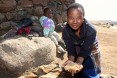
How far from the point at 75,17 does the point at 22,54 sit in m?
2.49

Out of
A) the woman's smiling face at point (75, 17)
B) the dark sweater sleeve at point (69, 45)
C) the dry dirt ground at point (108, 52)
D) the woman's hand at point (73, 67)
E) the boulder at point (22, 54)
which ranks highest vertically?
the woman's smiling face at point (75, 17)

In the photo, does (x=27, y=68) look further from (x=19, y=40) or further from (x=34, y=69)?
(x=19, y=40)

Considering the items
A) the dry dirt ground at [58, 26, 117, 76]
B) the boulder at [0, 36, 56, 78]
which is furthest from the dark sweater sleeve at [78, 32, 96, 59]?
the dry dirt ground at [58, 26, 117, 76]

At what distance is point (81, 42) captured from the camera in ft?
9.84

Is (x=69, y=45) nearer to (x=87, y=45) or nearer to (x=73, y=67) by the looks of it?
(x=87, y=45)

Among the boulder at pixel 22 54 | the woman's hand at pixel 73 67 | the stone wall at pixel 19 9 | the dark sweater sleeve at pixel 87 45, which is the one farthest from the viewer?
the stone wall at pixel 19 9

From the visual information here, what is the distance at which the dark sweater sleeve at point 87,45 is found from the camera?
9.64 feet

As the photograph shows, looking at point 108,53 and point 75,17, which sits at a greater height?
point 75,17

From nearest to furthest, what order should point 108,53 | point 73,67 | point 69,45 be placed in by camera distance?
1. point 73,67
2. point 69,45
3. point 108,53

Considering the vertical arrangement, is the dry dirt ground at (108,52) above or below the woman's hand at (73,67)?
below

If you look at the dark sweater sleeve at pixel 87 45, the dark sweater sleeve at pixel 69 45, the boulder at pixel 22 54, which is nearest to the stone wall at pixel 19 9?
the boulder at pixel 22 54

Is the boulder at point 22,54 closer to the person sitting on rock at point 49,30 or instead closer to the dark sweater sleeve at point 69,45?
the person sitting on rock at point 49,30

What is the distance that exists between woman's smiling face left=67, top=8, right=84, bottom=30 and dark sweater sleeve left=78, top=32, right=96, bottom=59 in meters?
0.19

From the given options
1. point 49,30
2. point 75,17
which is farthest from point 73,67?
A: point 49,30
